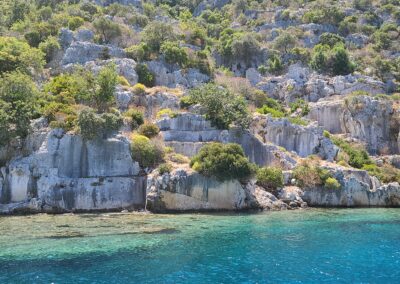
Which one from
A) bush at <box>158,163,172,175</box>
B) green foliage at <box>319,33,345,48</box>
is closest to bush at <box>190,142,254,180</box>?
bush at <box>158,163,172,175</box>

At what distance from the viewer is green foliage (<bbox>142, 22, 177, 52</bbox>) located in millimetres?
74938

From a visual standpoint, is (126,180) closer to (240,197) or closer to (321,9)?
(240,197)

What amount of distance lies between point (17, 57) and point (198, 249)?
139ft

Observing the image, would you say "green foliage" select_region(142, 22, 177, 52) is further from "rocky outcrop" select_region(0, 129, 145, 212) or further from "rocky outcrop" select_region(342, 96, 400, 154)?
"rocky outcrop" select_region(342, 96, 400, 154)

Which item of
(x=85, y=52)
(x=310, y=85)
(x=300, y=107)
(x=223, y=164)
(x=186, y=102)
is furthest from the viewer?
(x=310, y=85)

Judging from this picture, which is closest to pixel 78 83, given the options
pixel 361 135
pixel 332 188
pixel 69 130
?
pixel 69 130

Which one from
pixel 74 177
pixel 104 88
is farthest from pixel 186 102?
pixel 74 177

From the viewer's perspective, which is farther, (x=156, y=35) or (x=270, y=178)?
(x=156, y=35)

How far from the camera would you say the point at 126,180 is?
4522cm

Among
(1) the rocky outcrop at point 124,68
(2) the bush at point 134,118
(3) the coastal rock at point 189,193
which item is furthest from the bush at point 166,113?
(1) the rocky outcrop at point 124,68

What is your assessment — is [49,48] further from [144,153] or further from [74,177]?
[144,153]

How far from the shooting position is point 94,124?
45.3m

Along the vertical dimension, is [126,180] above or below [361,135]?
below

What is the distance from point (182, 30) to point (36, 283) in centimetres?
7690
